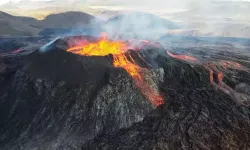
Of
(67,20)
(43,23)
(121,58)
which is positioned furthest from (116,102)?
(67,20)

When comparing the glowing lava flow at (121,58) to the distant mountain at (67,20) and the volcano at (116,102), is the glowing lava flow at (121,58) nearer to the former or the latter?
the volcano at (116,102)

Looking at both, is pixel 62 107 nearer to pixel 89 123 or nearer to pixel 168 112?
pixel 89 123

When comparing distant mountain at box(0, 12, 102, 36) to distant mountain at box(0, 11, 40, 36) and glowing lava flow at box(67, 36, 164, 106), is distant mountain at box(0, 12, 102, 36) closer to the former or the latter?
distant mountain at box(0, 11, 40, 36)

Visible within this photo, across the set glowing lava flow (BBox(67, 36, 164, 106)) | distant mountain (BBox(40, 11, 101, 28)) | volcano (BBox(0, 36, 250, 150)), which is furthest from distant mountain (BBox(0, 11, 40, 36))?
glowing lava flow (BBox(67, 36, 164, 106))

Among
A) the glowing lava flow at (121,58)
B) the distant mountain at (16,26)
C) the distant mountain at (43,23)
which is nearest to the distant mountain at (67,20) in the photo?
the distant mountain at (43,23)

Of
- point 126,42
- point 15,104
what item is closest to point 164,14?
point 126,42
